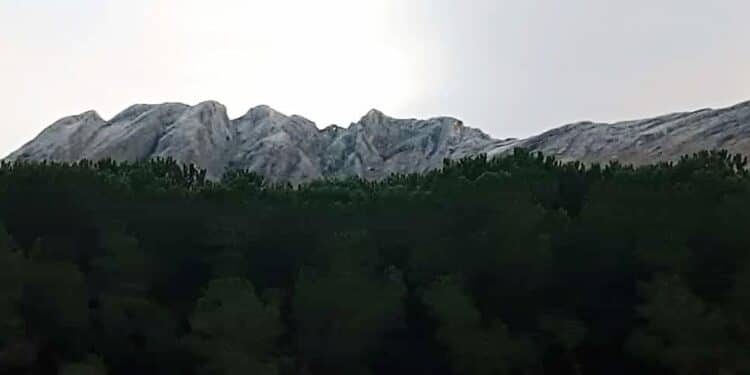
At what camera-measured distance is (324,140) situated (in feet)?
274

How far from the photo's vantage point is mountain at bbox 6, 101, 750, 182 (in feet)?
219

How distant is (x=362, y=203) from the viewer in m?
29.0

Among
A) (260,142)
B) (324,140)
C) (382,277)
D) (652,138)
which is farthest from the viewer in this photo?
(324,140)

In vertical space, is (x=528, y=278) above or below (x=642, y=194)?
below

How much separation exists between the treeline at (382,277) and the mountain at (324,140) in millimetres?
38242

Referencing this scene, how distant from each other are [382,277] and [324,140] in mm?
58225

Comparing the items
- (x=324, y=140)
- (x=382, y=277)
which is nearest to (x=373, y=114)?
(x=324, y=140)

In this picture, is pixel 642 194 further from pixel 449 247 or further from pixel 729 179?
pixel 449 247

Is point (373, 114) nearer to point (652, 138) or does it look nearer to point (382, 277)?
point (652, 138)

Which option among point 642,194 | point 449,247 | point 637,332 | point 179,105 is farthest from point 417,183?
point 179,105

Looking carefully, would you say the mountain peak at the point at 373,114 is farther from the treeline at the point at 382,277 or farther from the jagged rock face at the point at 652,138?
the treeline at the point at 382,277

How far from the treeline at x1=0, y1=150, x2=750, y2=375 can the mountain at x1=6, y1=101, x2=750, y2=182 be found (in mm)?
38242

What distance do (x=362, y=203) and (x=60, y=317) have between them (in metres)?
9.58

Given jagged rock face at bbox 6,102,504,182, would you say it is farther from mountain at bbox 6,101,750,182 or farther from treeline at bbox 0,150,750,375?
treeline at bbox 0,150,750,375
